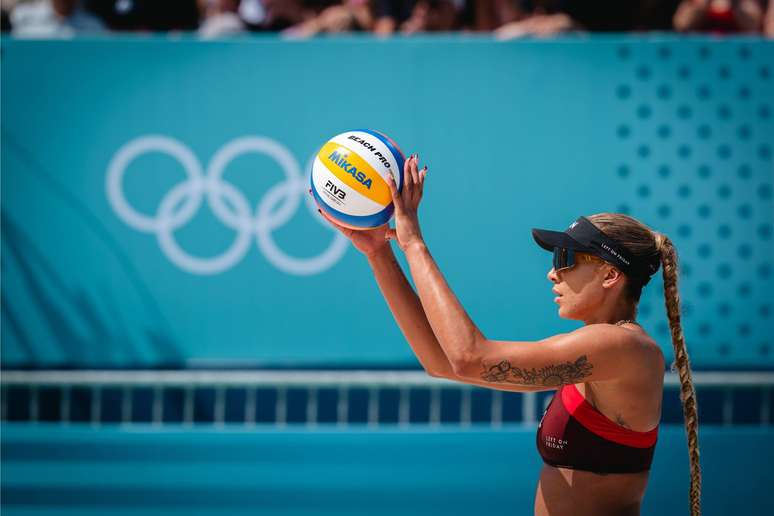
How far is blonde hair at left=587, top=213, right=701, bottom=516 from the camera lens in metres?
2.65

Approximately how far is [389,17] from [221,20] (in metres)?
1.19

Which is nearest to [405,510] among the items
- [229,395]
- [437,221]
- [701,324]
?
[229,395]

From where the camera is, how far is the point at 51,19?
5973mm

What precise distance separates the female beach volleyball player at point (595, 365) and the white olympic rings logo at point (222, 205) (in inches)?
92.8

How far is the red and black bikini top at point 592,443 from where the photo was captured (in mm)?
2652

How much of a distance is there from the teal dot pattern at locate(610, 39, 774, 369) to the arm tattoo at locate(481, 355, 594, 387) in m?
2.68

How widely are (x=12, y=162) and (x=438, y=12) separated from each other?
116 inches

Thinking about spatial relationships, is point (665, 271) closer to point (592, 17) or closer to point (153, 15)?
point (592, 17)

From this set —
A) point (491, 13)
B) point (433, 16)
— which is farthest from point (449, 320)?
point (491, 13)

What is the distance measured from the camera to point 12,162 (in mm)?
5004

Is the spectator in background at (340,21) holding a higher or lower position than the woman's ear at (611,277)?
higher

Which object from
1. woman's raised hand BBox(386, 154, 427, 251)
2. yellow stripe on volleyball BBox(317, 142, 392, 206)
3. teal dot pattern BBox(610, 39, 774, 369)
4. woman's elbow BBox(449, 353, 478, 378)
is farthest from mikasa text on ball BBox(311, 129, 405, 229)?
teal dot pattern BBox(610, 39, 774, 369)

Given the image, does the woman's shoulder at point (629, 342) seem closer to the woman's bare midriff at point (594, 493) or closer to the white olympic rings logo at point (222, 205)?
the woman's bare midriff at point (594, 493)

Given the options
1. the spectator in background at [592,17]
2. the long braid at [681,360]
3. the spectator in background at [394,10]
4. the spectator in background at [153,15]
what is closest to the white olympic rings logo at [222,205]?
the spectator in background at [153,15]
